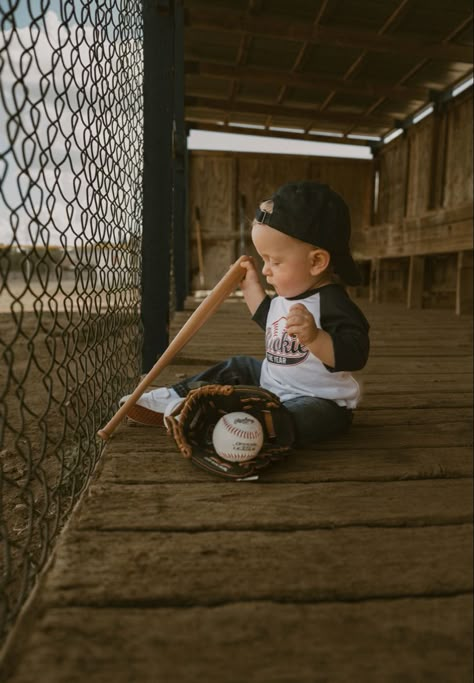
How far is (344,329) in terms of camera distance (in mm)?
1225

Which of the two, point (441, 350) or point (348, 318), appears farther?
point (441, 350)

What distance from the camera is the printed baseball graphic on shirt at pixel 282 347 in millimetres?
1295

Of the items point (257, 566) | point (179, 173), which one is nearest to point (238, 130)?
point (179, 173)

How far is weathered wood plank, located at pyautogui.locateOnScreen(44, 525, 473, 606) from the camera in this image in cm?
69

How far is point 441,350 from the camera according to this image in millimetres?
3031

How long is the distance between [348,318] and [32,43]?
33.5 inches

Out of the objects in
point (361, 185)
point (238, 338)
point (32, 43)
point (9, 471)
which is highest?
point (361, 185)

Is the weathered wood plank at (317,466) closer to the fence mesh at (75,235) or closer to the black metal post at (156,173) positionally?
the fence mesh at (75,235)

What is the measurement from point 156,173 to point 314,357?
1237 millimetres

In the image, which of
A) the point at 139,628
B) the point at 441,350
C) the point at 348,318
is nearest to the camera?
the point at 139,628

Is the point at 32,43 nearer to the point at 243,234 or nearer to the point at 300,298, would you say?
the point at 300,298

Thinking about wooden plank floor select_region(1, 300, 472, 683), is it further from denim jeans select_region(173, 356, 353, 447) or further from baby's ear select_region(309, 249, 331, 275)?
baby's ear select_region(309, 249, 331, 275)

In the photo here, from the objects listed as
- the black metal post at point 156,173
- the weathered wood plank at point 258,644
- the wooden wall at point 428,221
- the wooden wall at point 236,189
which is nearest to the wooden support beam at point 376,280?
the wooden wall at point 428,221

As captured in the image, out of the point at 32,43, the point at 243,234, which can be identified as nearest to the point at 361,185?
the point at 243,234
